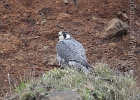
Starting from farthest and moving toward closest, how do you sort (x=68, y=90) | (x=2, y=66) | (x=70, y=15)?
(x=70, y=15) → (x=2, y=66) → (x=68, y=90)

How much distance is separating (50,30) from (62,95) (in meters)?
4.55

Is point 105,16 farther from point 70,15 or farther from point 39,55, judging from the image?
point 39,55

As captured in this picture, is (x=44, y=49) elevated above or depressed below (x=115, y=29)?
below

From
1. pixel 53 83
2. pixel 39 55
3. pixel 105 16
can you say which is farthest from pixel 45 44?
pixel 53 83

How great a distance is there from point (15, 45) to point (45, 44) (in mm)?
707

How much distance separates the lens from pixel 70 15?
34.8 ft

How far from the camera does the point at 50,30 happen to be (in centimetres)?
1017

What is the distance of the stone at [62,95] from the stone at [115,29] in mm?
4427

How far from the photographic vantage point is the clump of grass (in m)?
6.11

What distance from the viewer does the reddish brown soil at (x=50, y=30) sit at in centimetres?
936

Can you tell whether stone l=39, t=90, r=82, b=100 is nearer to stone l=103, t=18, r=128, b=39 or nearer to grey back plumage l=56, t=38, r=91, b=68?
grey back plumage l=56, t=38, r=91, b=68

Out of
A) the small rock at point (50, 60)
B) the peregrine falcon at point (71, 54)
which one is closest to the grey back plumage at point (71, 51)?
the peregrine falcon at point (71, 54)

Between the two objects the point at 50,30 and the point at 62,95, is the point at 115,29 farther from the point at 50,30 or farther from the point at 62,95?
the point at 62,95

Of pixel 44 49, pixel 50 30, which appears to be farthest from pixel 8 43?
pixel 50 30
